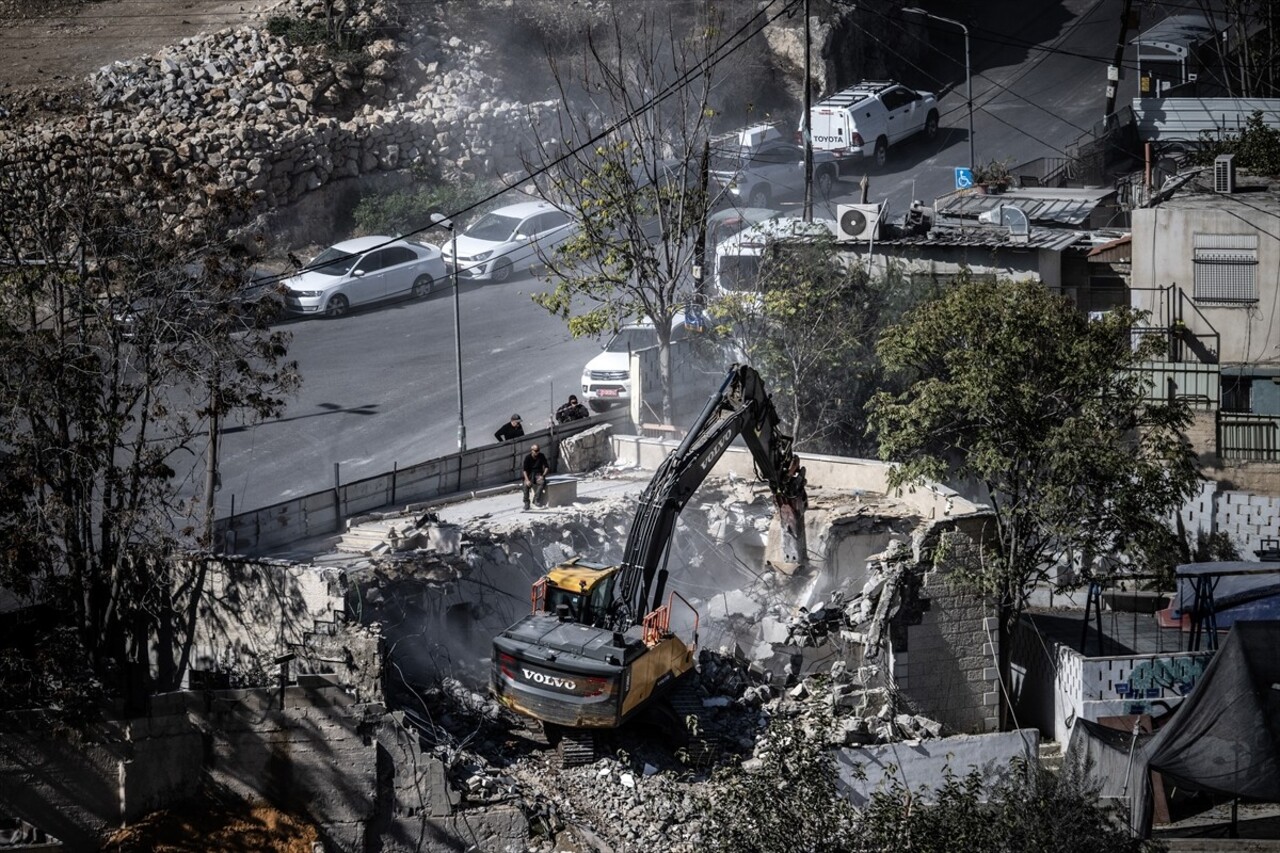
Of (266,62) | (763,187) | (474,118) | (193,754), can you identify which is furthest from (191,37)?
(193,754)

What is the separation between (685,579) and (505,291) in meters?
13.4

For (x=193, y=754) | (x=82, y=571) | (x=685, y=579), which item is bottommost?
(x=685, y=579)

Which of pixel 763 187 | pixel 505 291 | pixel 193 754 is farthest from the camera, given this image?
pixel 763 187

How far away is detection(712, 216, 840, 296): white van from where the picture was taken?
32.6 m

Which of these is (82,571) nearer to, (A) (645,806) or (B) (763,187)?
(A) (645,806)

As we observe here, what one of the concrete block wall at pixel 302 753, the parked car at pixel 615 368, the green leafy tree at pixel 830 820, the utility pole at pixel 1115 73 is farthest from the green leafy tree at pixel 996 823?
the utility pole at pixel 1115 73

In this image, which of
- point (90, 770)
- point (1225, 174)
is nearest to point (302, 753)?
point (90, 770)

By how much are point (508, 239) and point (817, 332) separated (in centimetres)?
987

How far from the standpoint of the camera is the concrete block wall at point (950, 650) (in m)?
22.8

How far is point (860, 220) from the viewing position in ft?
107

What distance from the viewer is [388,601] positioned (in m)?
22.5

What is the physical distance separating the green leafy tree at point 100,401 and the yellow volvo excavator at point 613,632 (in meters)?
5.11

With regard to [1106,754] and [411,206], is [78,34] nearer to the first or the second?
[411,206]

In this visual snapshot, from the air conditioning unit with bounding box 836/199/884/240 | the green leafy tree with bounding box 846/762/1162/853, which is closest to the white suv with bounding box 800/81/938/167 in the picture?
the air conditioning unit with bounding box 836/199/884/240
